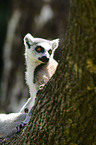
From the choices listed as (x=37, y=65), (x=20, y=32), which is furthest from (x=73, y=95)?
(x=20, y=32)

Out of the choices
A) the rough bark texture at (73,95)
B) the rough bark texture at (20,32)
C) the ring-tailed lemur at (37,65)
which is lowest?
the rough bark texture at (73,95)

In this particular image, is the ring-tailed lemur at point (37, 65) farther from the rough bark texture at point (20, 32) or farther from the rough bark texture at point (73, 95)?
the rough bark texture at point (20, 32)

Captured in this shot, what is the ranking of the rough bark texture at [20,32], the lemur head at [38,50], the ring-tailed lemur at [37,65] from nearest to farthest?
1. the ring-tailed lemur at [37,65]
2. the lemur head at [38,50]
3. the rough bark texture at [20,32]

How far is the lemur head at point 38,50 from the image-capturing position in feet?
10.2

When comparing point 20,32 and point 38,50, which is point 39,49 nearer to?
point 38,50

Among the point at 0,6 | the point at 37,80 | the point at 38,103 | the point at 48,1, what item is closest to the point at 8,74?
the point at 0,6

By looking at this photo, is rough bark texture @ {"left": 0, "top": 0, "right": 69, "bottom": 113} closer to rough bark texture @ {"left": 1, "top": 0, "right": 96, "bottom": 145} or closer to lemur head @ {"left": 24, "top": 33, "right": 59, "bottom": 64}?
lemur head @ {"left": 24, "top": 33, "right": 59, "bottom": 64}

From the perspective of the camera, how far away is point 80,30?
1.38m

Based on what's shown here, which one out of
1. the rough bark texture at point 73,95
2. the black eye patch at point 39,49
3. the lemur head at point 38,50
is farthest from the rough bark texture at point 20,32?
the rough bark texture at point 73,95

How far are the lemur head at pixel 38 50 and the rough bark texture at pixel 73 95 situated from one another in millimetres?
1221

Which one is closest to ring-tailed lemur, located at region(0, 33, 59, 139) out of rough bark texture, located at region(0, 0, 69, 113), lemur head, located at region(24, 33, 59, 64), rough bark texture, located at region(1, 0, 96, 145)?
lemur head, located at region(24, 33, 59, 64)

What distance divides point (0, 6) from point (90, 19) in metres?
5.14

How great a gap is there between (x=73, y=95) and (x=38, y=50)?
5.77 feet

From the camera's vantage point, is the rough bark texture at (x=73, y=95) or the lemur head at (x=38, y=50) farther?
the lemur head at (x=38, y=50)
